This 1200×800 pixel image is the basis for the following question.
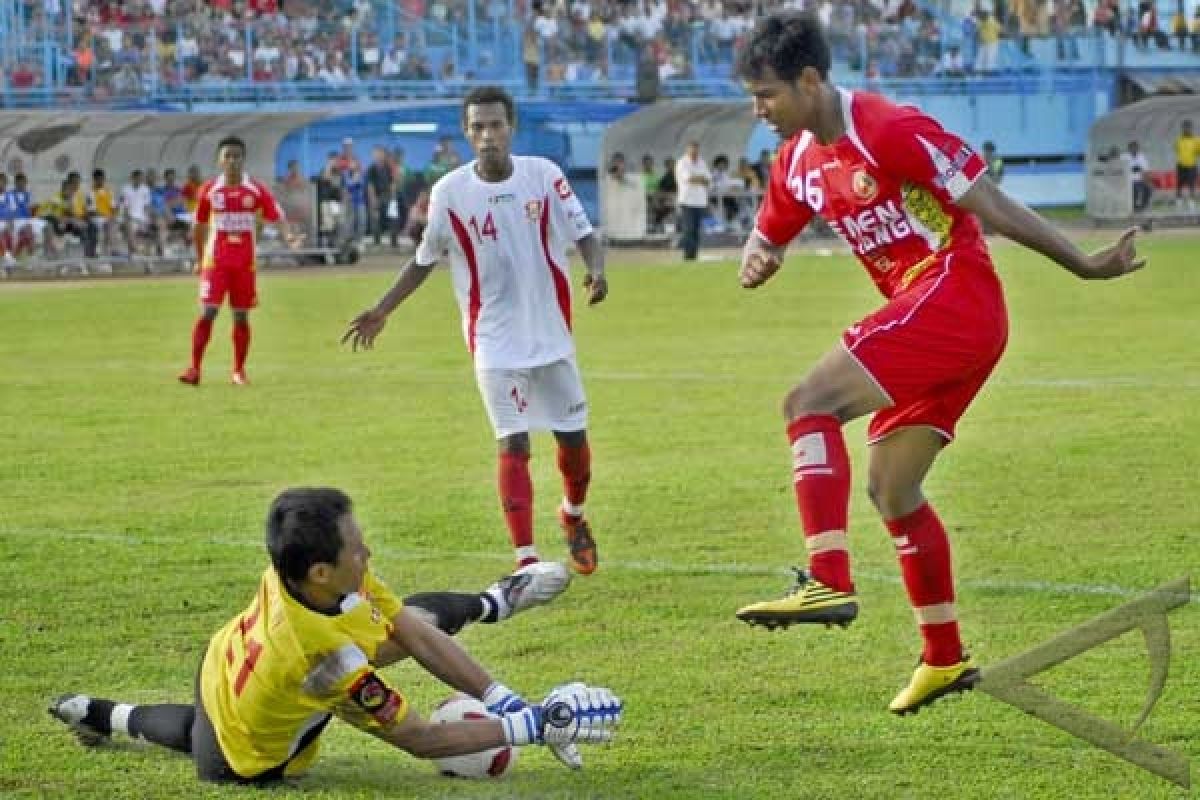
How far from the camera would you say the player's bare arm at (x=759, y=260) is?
312 inches

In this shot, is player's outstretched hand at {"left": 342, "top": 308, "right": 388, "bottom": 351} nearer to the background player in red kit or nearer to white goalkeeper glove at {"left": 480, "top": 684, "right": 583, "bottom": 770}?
the background player in red kit

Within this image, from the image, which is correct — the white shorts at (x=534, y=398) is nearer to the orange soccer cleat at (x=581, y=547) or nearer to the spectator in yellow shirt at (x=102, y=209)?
the orange soccer cleat at (x=581, y=547)

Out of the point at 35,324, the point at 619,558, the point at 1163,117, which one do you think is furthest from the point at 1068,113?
the point at 619,558

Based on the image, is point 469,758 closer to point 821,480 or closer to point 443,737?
point 443,737

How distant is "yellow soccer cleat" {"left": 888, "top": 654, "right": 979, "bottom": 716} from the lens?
24.0ft

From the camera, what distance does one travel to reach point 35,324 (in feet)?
85.9

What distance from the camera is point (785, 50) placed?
7.19m

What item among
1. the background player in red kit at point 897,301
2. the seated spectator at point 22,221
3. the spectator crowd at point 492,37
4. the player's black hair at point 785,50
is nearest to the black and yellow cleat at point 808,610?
the background player in red kit at point 897,301

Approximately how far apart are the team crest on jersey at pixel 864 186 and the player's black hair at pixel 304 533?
2.05 m

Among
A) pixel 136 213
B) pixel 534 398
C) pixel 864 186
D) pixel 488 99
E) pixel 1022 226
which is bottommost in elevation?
pixel 136 213

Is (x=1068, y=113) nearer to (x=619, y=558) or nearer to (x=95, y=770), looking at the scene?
(x=619, y=558)

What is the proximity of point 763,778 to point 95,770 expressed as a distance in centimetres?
204

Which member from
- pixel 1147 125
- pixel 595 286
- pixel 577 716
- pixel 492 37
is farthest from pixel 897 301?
pixel 1147 125

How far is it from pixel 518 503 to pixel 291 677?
374cm
